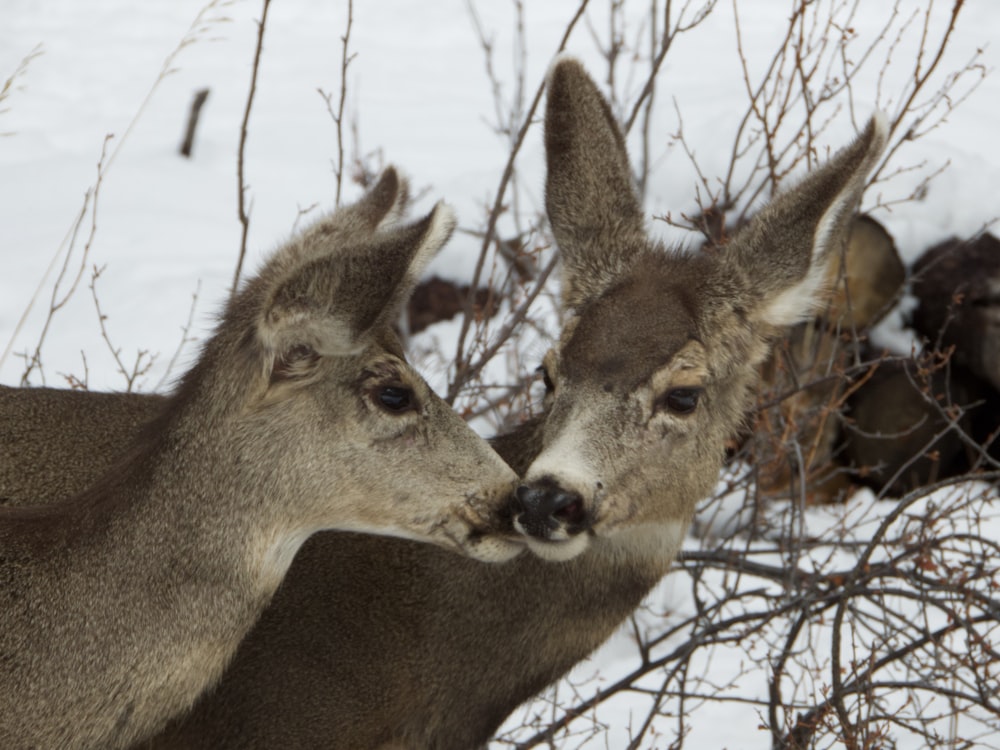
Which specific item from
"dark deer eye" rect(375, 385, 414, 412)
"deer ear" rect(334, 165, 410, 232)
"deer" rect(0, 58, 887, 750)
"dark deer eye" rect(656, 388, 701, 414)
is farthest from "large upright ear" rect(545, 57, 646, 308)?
"dark deer eye" rect(375, 385, 414, 412)

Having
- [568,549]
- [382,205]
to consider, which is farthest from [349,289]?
[382,205]

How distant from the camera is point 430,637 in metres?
4.36

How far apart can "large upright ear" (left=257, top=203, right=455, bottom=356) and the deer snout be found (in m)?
0.59

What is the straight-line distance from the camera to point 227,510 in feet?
12.7

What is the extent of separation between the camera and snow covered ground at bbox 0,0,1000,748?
8523mm

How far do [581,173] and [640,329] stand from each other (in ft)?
2.49

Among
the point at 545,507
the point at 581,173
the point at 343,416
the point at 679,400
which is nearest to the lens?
the point at 545,507

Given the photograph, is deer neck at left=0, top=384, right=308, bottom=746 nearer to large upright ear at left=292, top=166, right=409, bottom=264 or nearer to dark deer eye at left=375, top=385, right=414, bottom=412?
dark deer eye at left=375, top=385, right=414, bottom=412

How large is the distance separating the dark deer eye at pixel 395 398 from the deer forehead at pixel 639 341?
21.5 inches

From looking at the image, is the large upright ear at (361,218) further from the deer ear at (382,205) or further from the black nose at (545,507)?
the black nose at (545,507)

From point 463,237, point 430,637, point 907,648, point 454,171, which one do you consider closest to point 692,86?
point 454,171

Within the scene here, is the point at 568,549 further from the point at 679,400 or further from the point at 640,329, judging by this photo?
the point at 640,329

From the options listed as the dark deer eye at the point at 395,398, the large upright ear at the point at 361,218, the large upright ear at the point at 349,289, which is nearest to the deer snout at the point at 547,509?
the dark deer eye at the point at 395,398

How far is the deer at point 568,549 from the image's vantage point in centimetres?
419
